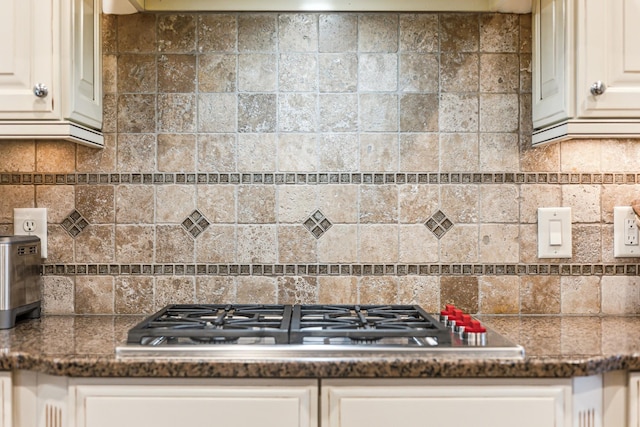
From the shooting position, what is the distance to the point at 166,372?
1.19m

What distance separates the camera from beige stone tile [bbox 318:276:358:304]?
1767 mm

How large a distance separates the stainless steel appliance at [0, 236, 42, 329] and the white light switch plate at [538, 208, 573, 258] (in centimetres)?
147

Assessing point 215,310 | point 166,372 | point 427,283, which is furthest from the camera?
point 427,283

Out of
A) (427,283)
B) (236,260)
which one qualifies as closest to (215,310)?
(236,260)

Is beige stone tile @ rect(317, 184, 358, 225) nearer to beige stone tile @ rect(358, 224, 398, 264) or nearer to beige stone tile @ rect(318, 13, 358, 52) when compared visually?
beige stone tile @ rect(358, 224, 398, 264)

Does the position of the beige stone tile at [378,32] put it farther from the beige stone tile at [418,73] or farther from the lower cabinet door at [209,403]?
the lower cabinet door at [209,403]

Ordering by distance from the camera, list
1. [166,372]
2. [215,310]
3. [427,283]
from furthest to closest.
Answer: [427,283] < [215,310] < [166,372]

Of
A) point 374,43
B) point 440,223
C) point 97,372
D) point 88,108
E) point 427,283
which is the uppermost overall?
point 374,43

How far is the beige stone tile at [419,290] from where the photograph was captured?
176 centimetres

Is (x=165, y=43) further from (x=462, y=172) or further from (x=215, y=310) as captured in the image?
(x=462, y=172)

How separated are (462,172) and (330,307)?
0.57 metres

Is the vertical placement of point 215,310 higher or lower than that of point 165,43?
lower

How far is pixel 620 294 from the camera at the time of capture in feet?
5.78

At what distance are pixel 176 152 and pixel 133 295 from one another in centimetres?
45
